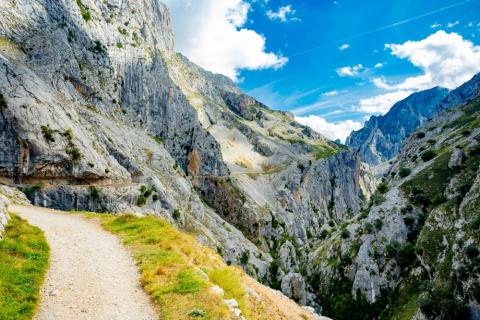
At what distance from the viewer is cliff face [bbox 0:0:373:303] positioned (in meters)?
58.2

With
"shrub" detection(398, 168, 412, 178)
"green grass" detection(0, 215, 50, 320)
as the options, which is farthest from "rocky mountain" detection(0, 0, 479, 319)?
"green grass" detection(0, 215, 50, 320)

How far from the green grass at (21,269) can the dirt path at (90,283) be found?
1.54 ft

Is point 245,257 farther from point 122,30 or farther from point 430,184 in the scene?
point 122,30

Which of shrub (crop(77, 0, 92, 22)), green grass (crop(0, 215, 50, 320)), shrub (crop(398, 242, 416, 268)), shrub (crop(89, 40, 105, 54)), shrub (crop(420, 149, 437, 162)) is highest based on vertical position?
shrub (crop(77, 0, 92, 22))

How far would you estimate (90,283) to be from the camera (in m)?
16.2

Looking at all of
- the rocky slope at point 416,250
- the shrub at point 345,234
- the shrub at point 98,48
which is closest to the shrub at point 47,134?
the shrub at point 98,48

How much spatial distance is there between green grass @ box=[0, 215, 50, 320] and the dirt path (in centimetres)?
47

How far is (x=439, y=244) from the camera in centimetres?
7288

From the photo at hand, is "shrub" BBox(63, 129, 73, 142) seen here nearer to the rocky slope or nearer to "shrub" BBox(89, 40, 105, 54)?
"shrub" BBox(89, 40, 105, 54)

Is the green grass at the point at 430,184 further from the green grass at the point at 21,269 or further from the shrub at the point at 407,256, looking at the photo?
the green grass at the point at 21,269

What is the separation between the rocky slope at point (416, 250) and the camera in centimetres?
5997

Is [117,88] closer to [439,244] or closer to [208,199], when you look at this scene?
[208,199]

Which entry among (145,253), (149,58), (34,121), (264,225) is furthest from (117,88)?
(145,253)

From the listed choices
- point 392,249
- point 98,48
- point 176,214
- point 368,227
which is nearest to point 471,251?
point 392,249
